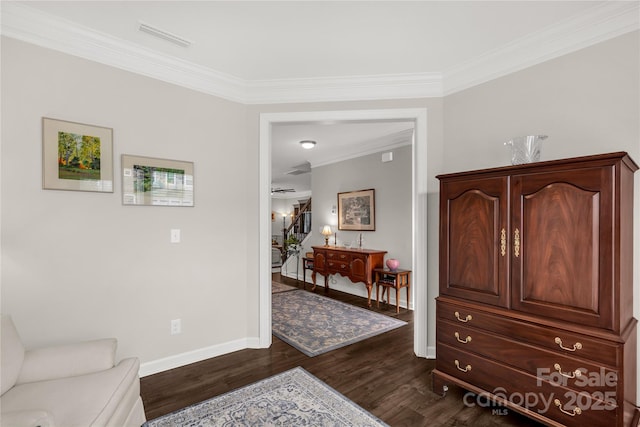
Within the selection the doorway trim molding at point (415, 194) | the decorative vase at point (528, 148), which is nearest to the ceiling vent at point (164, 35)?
the doorway trim molding at point (415, 194)

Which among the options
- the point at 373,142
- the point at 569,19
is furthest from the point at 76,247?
the point at 373,142

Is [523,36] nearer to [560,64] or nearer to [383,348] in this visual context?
[560,64]

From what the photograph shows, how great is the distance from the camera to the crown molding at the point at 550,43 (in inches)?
80.3

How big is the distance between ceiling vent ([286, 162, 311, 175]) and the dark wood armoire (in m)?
5.21

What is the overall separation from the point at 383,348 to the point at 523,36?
3.04 m

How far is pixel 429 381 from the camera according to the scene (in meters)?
2.56

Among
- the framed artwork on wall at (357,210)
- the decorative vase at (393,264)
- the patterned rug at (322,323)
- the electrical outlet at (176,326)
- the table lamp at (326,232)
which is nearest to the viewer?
the electrical outlet at (176,326)

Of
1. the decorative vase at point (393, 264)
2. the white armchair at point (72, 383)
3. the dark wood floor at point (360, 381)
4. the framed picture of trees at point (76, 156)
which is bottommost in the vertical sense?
the dark wood floor at point (360, 381)

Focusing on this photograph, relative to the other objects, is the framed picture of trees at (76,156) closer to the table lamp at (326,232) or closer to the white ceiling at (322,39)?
the white ceiling at (322,39)

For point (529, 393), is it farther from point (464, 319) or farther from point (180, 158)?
point (180, 158)

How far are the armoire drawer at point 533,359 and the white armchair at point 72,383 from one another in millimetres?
2098

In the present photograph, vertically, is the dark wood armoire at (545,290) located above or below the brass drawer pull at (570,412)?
above

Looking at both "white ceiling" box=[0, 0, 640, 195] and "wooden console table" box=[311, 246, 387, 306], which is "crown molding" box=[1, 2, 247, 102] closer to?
"white ceiling" box=[0, 0, 640, 195]

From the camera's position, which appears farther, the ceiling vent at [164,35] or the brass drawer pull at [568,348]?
the ceiling vent at [164,35]
